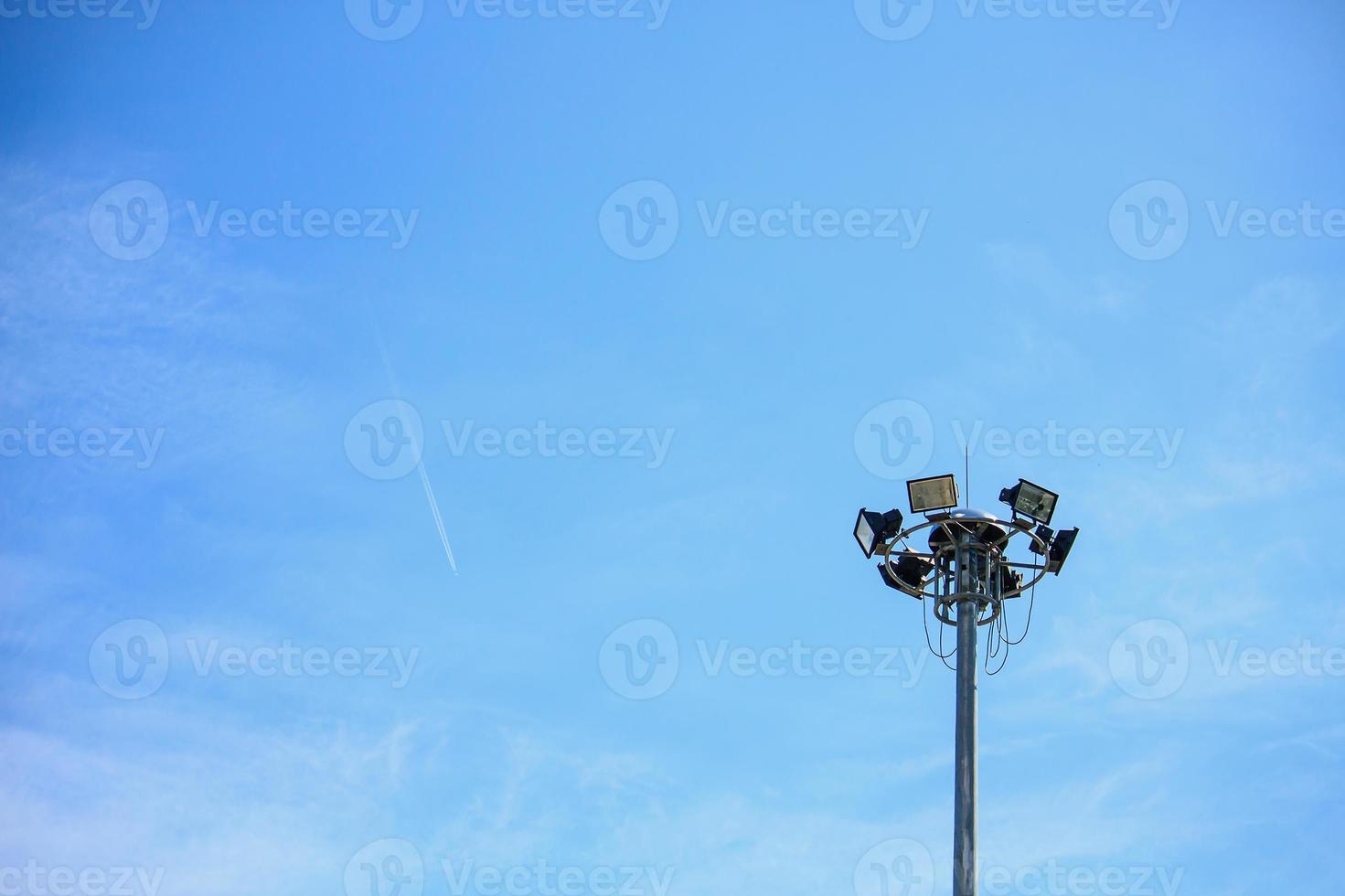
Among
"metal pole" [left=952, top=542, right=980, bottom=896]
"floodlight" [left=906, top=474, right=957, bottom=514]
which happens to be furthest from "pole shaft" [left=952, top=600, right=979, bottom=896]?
"floodlight" [left=906, top=474, right=957, bottom=514]

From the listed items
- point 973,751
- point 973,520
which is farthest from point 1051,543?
point 973,751

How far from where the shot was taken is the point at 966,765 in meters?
23.0

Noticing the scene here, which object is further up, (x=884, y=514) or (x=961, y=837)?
(x=884, y=514)

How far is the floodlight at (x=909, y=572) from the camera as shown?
25078mm

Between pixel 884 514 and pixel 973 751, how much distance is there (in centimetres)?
354

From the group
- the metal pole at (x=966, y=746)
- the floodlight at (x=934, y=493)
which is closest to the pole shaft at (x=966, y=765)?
the metal pole at (x=966, y=746)

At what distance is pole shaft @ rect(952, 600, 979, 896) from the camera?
22.2 meters

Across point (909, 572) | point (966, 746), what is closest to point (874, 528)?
point (909, 572)

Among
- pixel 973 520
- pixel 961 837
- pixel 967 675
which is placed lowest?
pixel 961 837

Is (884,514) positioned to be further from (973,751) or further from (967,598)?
(973,751)

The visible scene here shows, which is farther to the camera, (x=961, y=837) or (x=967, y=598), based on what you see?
(x=967, y=598)

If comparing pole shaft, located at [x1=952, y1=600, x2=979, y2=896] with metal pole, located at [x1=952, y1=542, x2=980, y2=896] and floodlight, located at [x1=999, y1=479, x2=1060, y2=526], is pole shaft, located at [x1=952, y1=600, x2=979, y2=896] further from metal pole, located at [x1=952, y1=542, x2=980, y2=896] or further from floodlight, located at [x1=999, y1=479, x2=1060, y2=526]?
floodlight, located at [x1=999, y1=479, x2=1060, y2=526]

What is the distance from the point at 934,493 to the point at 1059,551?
180cm

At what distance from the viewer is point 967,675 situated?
76.6 ft
